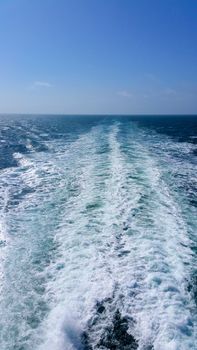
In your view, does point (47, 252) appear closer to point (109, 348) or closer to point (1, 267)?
point (1, 267)

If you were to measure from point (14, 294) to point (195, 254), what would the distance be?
460 cm

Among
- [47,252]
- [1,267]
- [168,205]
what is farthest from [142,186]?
[1,267]

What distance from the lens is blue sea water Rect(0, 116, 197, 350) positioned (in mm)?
5078

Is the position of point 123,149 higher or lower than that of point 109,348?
higher

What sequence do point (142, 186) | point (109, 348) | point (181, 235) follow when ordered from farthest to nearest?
point (142, 186)
point (181, 235)
point (109, 348)

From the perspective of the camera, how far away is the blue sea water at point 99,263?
16.7ft

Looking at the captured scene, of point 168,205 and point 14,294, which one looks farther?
point 168,205

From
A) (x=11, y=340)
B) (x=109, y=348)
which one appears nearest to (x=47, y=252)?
(x=11, y=340)

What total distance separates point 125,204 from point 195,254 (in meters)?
3.54

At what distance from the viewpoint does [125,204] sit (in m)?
10.5

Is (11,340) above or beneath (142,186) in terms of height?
beneath

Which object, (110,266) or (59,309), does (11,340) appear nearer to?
(59,309)

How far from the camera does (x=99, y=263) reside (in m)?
7.13

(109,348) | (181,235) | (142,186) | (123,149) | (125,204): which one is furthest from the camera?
(123,149)
